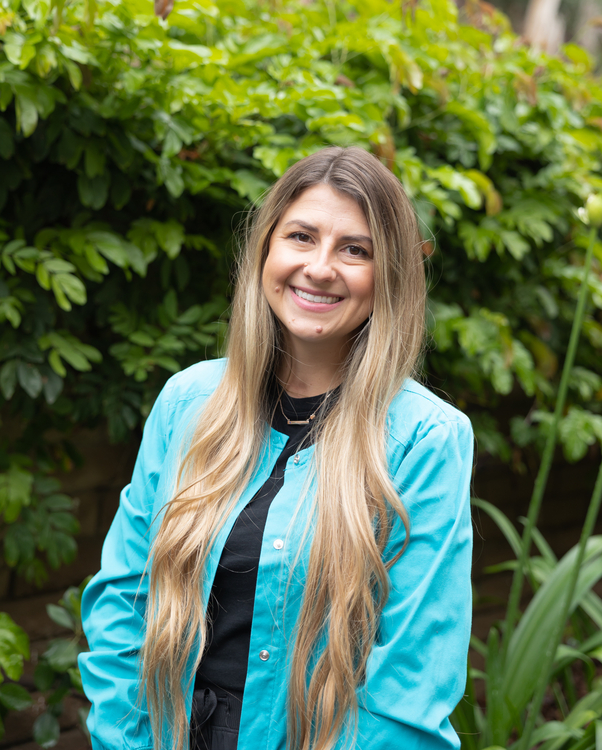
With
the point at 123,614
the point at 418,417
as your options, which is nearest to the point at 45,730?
the point at 123,614

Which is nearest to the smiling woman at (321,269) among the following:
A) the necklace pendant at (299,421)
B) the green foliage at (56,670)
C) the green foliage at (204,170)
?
the necklace pendant at (299,421)

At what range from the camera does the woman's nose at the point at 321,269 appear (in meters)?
1.31

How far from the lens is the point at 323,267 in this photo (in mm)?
1312

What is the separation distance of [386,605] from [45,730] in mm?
1171

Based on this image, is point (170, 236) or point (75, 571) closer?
point (170, 236)

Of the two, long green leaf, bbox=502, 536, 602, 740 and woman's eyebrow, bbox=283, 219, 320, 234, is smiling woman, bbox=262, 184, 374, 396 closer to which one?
woman's eyebrow, bbox=283, 219, 320, 234

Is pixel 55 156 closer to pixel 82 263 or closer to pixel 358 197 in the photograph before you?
pixel 82 263

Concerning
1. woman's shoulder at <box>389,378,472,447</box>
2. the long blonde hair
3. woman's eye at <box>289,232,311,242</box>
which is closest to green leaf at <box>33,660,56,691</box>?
the long blonde hair

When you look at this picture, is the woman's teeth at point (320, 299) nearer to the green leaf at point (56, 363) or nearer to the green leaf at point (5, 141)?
the green leaf at point (56, 363)

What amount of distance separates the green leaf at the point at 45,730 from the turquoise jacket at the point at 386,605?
59 cm

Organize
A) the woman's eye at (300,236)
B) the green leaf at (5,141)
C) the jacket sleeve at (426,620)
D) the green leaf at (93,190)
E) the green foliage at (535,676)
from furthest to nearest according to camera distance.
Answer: the green foliage at (535,676)
the green leaf at (93,190)
the green leaf at (5,141)
the woman's eye at (300,236)
the jacket sleeve at (426,620)

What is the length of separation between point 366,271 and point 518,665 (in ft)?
4.68

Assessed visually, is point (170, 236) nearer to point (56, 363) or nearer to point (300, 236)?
point (56, 363)

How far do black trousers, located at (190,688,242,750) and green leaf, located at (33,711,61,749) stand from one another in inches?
28.8
